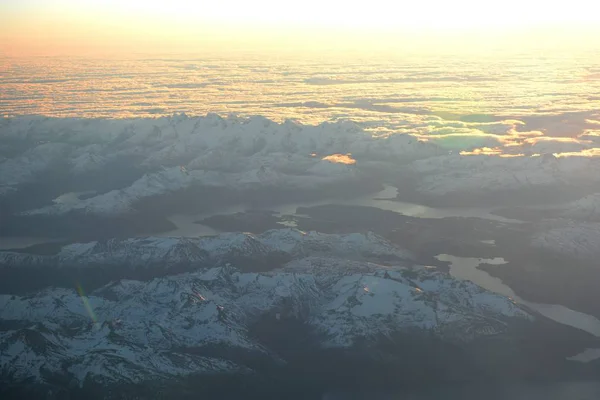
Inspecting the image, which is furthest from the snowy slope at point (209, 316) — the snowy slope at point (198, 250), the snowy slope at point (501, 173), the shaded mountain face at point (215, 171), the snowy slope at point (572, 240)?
the snowy slope at point (501, 173)

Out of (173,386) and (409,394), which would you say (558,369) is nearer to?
(409,394)

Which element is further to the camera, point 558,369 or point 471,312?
point 471,312

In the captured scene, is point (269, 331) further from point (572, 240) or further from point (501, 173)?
point (501, 173)

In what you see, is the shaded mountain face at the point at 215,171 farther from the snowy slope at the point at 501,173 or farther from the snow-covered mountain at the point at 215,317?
the snow-covered mountain at the point at 215,317

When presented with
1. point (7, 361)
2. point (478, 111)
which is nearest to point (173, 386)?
point (7, 361)

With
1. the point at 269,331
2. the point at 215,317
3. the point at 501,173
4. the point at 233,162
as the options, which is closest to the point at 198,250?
the point at 269,331

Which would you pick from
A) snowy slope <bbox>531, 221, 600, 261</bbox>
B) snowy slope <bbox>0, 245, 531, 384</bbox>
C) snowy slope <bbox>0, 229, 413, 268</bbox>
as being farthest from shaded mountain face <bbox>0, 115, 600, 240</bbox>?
snowy slope <bbox>0, 245, 531, 384</bbox>
